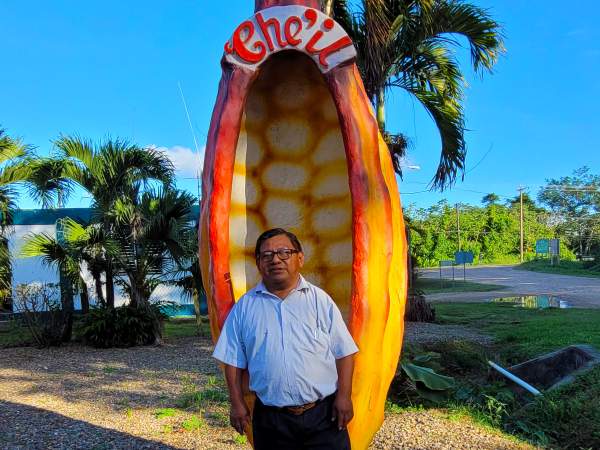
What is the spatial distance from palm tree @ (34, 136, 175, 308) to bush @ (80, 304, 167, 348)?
2.16 ft

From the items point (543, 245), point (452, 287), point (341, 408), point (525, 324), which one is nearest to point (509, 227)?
point (543, 245)

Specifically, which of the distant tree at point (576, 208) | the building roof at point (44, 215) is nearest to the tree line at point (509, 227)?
the distant tree at point (576, 208)

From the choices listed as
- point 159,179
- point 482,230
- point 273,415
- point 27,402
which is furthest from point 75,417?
point 482,230

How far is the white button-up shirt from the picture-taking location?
194cm

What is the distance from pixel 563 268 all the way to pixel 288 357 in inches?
1213

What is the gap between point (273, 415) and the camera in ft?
6.50

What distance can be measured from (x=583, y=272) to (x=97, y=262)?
81.4ft

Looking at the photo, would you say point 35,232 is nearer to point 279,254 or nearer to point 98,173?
point 98,173

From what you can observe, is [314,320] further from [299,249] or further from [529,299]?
[529,299]

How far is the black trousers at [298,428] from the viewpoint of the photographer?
6.45ft

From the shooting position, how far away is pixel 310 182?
3.12m

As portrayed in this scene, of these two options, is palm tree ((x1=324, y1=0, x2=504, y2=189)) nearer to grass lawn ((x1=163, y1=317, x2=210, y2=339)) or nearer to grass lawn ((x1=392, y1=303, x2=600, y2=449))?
grass lawn ((x1=392, y1=303, x2=600, y2=449))

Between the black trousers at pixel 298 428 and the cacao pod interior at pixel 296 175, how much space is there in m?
0.98

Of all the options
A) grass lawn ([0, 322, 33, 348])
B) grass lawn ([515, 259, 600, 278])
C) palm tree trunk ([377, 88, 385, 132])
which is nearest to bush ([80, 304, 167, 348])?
grass lawn ([0, 322, 33, 348])
